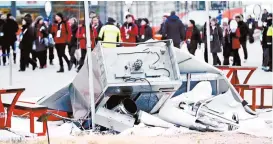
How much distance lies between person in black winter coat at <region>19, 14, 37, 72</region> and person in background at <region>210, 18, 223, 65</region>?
492 centimetres

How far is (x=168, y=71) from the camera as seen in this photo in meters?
8.29

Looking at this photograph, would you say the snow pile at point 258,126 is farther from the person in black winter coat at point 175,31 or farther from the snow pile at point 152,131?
the person in black winter coat at point 175,31

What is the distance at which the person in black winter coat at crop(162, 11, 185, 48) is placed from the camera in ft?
59.8

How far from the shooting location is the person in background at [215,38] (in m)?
17.5

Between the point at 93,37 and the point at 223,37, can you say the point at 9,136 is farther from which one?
the point at 223,37

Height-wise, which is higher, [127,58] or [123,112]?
[127,58]

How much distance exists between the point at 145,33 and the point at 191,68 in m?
12.4

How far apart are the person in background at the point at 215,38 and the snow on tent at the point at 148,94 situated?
338 inches

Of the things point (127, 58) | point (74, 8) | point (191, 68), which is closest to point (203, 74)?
point (191, 68)

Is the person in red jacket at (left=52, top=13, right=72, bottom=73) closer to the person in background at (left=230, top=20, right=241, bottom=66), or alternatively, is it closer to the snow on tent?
the person in background at (left=230, top=20, right=241, bottom=66)

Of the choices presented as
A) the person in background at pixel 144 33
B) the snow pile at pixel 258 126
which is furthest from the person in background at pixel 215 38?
the snow pile at pixel 258 126

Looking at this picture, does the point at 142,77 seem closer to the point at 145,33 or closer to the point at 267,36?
the point at 267,36

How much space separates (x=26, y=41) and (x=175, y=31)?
4.17m

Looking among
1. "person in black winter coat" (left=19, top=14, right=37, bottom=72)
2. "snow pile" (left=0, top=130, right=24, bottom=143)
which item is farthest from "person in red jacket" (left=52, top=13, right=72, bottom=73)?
"snow pile" (left=0, top=130, right=24, bottom=143)
